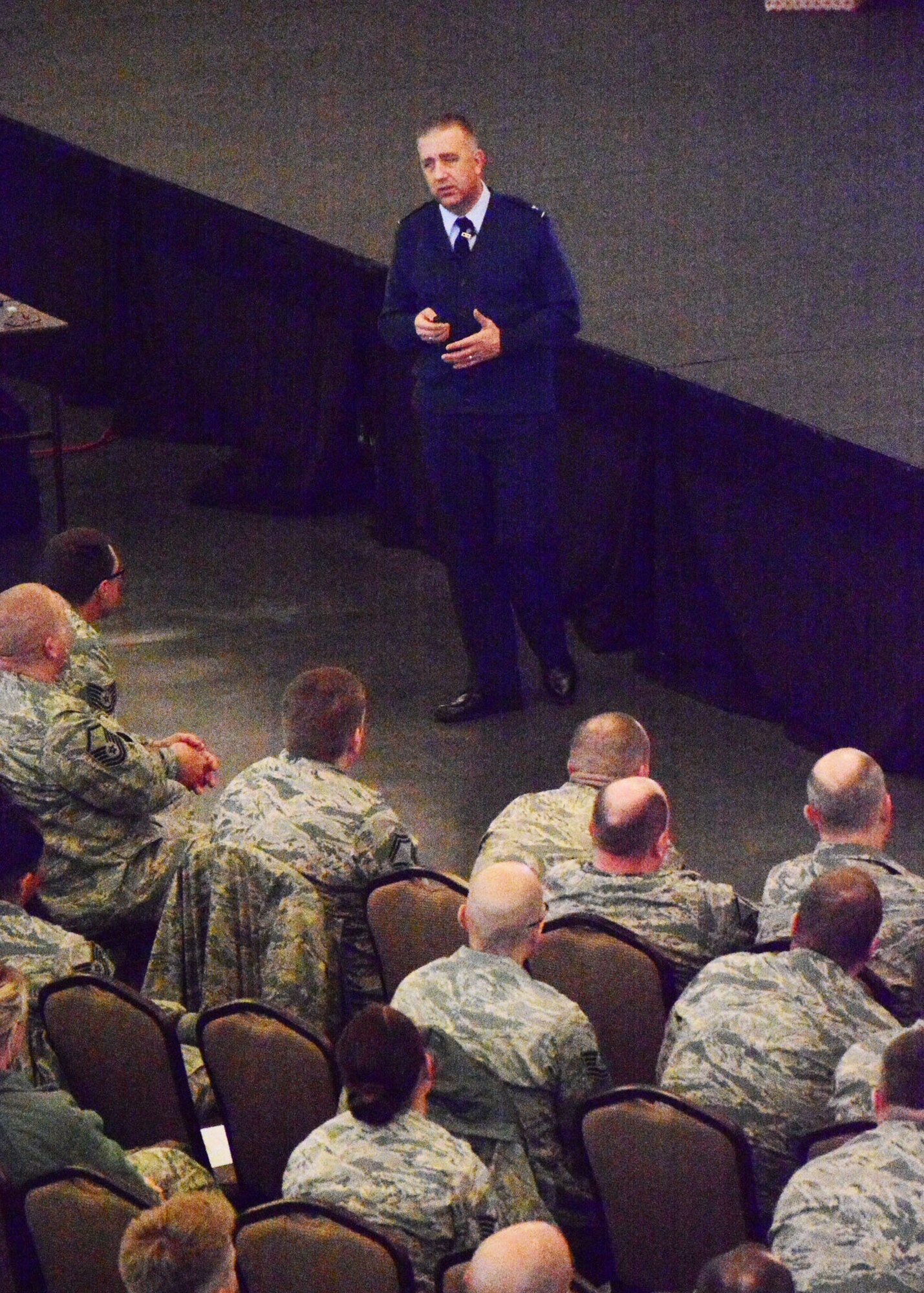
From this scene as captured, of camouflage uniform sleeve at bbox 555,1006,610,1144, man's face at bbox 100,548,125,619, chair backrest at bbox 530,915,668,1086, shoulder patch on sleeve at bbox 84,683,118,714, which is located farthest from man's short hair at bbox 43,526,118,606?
camouflage uniform sleeve at bbox 555,1006,610,1144

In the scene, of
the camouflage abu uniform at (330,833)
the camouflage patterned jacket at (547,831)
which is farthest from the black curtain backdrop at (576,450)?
the camouflage abu uniform at (330,833)

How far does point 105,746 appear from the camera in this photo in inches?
173

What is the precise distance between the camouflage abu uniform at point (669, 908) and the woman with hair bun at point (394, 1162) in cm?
85

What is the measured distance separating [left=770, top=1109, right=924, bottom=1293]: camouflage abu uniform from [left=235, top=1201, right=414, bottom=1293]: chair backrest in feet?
1.84

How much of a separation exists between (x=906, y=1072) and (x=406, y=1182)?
0.77 metres

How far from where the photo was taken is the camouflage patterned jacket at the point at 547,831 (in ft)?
13.4

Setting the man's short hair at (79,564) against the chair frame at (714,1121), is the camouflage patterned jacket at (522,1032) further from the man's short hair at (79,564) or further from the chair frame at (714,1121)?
the man's short hair at (79,564)

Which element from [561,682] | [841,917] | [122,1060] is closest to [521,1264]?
[841,917]

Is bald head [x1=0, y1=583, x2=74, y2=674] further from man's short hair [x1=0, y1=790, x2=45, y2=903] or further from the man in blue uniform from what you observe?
the man in blue uniform

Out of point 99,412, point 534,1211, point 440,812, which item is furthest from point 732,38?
point 534,1211

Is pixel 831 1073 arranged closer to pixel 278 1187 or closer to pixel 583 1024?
pixel 583 1024

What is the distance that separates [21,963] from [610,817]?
1182mm

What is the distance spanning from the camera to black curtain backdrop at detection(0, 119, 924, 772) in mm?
5484

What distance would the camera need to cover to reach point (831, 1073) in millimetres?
3236
